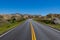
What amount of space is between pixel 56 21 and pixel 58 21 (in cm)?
63

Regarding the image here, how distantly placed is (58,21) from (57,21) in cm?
33

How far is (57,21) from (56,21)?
0.31 metres

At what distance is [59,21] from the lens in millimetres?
47500

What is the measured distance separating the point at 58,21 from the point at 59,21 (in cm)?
30

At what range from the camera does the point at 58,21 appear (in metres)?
47.5

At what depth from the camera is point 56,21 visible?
4781 centimetres

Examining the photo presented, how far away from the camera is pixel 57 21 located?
47688 millimetres

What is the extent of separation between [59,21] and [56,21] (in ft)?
2.96
